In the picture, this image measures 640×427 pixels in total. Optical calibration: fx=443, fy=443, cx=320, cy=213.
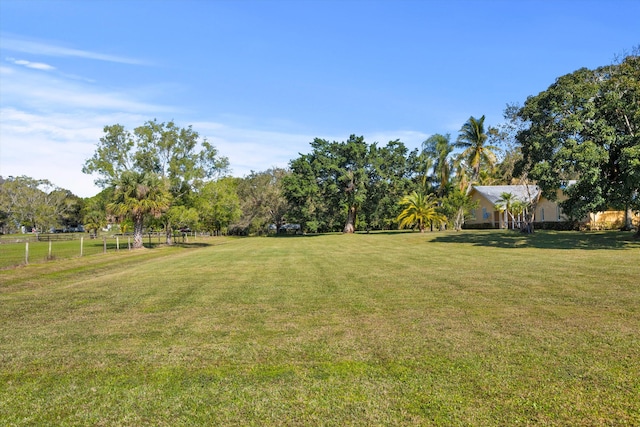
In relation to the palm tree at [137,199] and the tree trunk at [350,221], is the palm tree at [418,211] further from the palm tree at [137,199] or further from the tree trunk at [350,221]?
the palm tree at [137,199]

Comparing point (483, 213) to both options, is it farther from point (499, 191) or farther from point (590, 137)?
point (590, 137)

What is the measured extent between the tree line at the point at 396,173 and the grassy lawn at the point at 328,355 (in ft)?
43.1

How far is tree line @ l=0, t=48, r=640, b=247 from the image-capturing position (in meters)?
21.0

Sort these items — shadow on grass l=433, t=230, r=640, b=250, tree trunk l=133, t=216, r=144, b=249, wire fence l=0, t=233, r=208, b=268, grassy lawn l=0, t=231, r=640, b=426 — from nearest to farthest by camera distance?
grassy lawn l=0, t=231, r=640, b=426 < wire fence l=0, t=233, r=208, b=268 < shadow on grass l=433, t=230, r=640, b=250 < tree trunk l=133, t=216, r=144, b=249

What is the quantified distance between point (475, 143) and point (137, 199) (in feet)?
119

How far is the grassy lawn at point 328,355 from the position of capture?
12.8 feet

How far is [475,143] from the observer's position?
5019 cm

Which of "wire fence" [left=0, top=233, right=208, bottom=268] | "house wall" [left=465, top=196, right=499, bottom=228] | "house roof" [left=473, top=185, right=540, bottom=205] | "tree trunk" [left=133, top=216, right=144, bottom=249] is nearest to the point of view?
"wire fence" [left=0, top=233, right=208, bottom=268]

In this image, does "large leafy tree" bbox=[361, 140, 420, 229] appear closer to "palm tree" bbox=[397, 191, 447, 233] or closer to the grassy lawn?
"palm tree" bbox=[397, 191, 447, 233]

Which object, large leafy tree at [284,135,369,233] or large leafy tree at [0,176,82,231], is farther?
large leafy tree at [0,176,82,231]

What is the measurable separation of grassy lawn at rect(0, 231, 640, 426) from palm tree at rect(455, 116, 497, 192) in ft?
137

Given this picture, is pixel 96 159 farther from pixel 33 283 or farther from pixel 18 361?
pixel 18 361

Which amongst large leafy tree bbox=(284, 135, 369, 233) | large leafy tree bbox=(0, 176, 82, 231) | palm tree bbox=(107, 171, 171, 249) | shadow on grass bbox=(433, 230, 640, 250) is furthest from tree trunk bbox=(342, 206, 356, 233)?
Answer: large leafy tree bbox=(0, 176, 82, 231)

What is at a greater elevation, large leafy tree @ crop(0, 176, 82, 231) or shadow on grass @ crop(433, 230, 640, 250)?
large leafy tree @ crop(0, 176, 82, 231)
